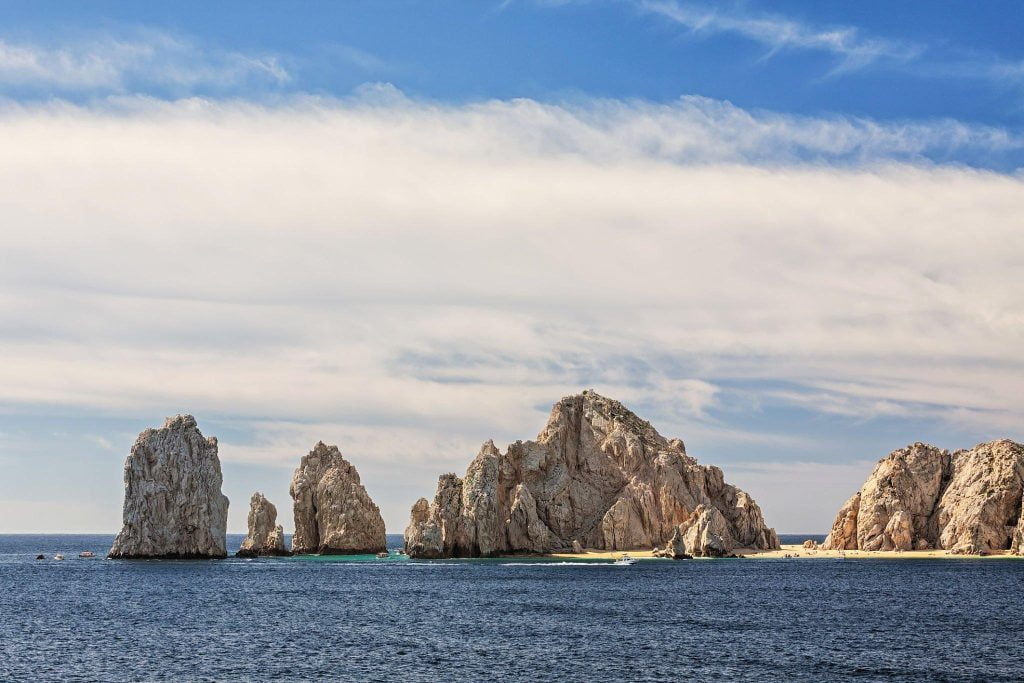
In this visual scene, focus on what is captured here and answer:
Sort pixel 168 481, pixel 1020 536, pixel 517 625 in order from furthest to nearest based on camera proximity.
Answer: pixel 1020 536 < pixel 168 481 < pixel 517 625

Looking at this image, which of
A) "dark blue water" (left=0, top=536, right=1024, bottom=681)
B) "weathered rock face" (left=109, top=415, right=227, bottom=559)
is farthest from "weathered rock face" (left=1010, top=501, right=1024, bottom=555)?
"weathered rock face" (left=109, top=415, right=227, bottom=559)

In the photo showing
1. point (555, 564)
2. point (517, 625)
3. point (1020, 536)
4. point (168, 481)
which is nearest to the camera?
point (517, 625)

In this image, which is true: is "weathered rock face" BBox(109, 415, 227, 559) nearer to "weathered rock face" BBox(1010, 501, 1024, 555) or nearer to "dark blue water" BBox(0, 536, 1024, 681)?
"dark blue water" BBox(0, 536, 1024, 681)

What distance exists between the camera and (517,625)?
103 meters

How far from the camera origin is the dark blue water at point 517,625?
7838 cm

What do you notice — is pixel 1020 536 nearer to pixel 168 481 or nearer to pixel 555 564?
pixel 555 564

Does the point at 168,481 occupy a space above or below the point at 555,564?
above

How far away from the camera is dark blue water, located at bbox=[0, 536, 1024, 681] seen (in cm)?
7838

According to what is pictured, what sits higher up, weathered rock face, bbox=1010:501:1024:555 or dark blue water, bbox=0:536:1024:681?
weathered rock face, bbox=1010:501:1024:555

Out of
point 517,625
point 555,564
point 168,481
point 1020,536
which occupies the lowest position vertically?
point 517,625

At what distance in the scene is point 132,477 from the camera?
643ft

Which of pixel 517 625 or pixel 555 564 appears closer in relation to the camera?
pixel 517 625

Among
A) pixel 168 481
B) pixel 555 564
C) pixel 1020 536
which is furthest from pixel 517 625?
pixel 1020 536

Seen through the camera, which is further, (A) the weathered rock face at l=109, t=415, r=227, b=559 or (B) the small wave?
(A) the weathered rock face at l=109, t=415, r=227, b=559
